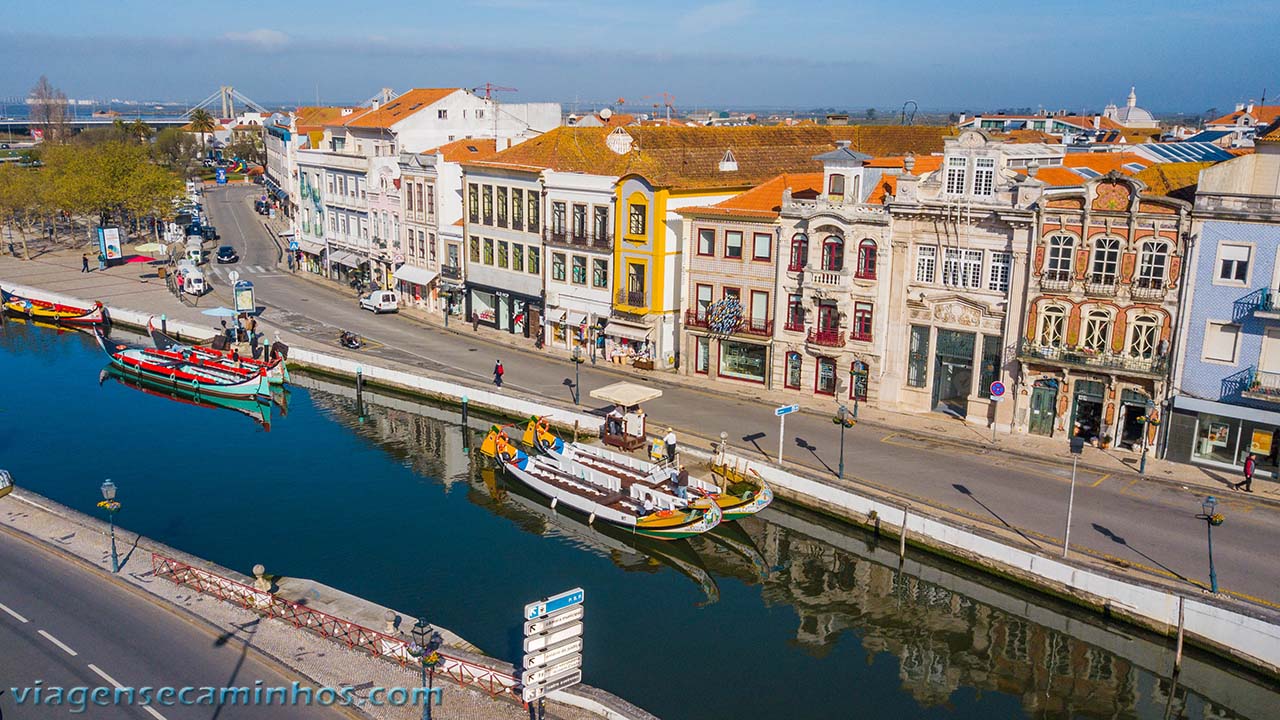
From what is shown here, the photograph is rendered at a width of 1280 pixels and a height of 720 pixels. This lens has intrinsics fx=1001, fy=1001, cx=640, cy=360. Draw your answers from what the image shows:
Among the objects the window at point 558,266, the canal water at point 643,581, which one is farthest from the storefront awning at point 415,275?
the canal water at point 643,581

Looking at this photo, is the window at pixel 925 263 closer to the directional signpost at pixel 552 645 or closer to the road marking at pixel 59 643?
the directional signpost at pixel 552 645

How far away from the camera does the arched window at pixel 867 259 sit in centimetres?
5238

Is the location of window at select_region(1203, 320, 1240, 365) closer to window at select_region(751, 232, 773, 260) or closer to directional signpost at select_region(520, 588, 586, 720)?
window at select_region(751, 232, 773, 260)

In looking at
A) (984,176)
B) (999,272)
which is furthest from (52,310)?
(999,272)

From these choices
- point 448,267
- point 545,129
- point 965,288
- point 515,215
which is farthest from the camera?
point 545,129

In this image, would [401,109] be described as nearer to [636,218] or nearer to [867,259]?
[636,218]

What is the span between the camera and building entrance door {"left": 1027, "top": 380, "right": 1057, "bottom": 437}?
47.9 metres

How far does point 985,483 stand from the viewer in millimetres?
42656

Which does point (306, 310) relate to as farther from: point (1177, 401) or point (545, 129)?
point (1177, 401)

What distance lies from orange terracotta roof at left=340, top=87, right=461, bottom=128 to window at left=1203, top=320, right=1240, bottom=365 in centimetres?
6568

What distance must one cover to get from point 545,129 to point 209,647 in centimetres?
7438

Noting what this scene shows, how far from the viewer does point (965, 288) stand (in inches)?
1966

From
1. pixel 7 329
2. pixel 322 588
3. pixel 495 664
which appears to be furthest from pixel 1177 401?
pixel 7 329

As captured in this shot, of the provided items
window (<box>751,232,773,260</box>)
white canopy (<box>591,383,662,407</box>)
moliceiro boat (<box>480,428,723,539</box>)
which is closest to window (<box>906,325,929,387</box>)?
window (<box>751,232,773,260</box>)
